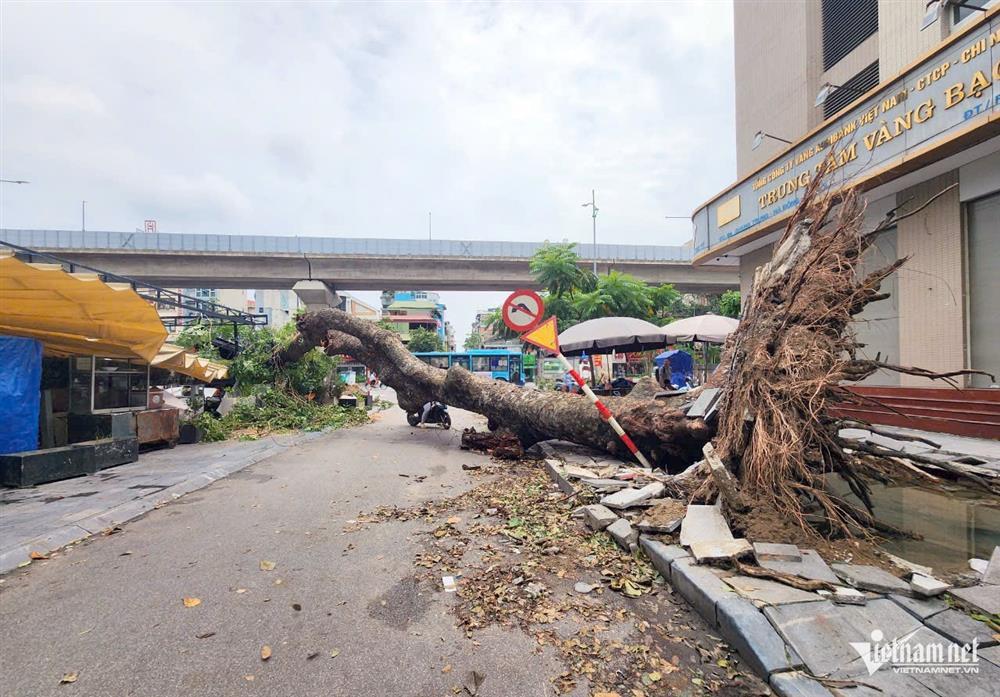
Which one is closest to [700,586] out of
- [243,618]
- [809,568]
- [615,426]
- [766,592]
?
[766,592]

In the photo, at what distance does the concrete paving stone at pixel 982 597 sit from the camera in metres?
2.55

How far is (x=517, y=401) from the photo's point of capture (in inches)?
344

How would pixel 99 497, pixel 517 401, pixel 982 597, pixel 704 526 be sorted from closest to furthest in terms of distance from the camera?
pixel 982 597 → pixel 704 526 → pixel 99 497 → pixel 517 401

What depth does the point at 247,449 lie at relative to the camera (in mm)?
9180

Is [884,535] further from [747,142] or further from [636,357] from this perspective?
[636,357]

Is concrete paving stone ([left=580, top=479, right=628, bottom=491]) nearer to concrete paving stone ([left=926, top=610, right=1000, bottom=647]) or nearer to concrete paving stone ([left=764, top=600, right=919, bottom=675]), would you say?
concrete paving stone ([left=764, top=600, right=919, bottom=675])

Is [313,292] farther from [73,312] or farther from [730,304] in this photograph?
[730,304]

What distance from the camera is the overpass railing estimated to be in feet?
82.8

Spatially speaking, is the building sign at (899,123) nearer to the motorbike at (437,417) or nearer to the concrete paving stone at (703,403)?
the concrete paving stone at (703,403)

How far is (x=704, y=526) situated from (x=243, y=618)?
3.28 m

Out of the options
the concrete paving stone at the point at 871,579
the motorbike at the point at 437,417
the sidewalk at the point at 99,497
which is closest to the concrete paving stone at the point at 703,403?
the concrete paving stone at the point at 871,579

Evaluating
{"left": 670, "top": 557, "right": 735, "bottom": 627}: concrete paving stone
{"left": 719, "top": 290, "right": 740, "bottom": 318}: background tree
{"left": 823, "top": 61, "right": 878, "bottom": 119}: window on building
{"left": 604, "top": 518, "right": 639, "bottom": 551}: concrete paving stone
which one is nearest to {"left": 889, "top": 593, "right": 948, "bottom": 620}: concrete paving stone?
{"left": 670, "top": 557, "right": 735, "bottom": 627}: concrete paving stone

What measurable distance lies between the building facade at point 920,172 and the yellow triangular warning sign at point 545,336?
3.56 meters

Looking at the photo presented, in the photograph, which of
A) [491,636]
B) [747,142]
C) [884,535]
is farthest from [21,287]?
[747,142]
